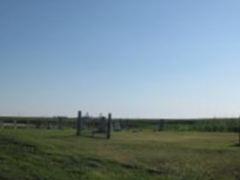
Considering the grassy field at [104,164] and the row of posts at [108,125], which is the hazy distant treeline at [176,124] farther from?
the grassy field at [104,164]

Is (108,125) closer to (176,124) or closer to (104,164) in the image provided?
(104,164)

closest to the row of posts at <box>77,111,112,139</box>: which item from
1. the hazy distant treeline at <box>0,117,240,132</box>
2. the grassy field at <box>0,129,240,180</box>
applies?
the grassy field at <box>0,129,240,180</box>

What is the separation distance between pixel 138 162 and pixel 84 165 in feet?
7.80

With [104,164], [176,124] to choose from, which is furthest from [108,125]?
[176,124]

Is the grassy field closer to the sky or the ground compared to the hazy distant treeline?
closer to the ground

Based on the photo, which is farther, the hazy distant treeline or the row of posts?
the hazy distant treeline

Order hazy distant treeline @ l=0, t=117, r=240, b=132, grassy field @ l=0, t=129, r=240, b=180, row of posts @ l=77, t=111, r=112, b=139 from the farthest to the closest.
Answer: hazy distant treeline @ l=0, t=117, r=240, b=132
row of posts @ l=77, t=111, r=112, b=139
grassy field @ l=0, t=129, r=240, b=180

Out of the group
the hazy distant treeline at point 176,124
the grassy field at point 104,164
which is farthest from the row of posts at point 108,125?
the hazy distant treeline at point 176,124

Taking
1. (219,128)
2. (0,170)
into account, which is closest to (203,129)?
(219,128)

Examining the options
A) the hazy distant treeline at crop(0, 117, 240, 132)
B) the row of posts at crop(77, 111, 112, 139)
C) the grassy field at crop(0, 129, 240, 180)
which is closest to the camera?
the grassy field at crop(0, 129, 240, 180)

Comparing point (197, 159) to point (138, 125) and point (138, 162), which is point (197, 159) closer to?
point (138, 162)

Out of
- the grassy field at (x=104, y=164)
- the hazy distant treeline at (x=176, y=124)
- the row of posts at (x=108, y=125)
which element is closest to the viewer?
the grassy field at (x=104, y=164)

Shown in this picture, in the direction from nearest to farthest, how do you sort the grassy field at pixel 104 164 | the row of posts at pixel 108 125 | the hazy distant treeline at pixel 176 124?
the grassy field at pixel 104 164 → the row of posts at pixel 108 125 → the hazy distant treeline at pixel 176 124

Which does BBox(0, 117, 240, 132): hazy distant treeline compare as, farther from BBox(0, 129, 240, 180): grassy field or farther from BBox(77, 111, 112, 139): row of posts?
BBox(0, 129, 240, 180): grassy field
